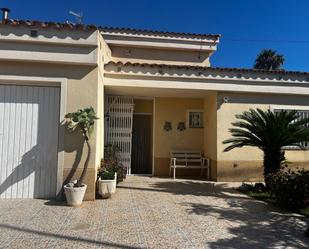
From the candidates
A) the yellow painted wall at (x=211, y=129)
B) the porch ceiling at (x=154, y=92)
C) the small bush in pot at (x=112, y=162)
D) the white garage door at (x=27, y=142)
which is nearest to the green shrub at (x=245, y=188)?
the yellow painted wall at (x=211, y=129)

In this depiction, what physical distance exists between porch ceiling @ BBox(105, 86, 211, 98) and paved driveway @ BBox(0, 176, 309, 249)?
14.8 ft

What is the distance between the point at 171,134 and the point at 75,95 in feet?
20.2

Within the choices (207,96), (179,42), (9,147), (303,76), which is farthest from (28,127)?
(303,76)

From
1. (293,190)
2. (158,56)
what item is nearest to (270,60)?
(158,56)

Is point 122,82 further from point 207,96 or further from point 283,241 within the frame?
point 283,241

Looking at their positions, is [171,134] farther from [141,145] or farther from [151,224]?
[151,224]

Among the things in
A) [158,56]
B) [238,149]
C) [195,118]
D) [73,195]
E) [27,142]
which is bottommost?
[73,195]

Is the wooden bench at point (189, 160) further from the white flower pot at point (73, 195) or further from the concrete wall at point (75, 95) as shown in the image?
the white flower pot at point (73, 195)

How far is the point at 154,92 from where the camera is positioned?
12.1 m

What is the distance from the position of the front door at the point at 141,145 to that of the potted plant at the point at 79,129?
5542mm

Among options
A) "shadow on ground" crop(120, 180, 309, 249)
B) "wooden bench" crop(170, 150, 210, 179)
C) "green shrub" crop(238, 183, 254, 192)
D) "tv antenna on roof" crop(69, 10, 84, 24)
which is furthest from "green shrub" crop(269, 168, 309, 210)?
"tv antenna on roof" crop(69, 10, 84, 24)

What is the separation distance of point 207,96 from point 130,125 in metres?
3.91

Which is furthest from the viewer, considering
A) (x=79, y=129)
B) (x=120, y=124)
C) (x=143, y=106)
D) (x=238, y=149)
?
(x=143, y=106)

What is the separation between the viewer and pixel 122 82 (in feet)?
35.1
